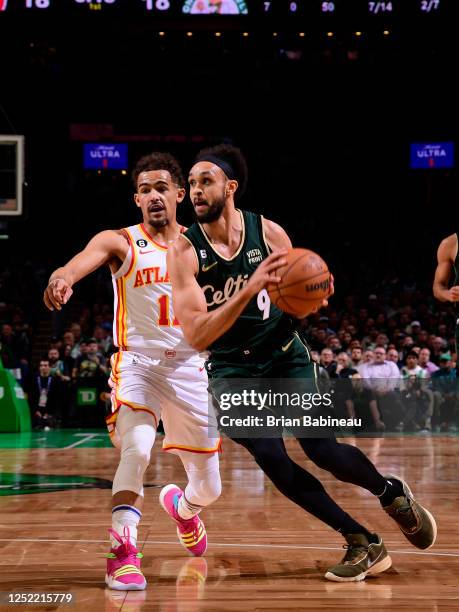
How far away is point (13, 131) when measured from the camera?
24359 mm

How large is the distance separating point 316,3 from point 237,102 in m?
6.84

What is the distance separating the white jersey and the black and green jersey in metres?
0.46

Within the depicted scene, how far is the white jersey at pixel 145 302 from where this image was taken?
187 inches

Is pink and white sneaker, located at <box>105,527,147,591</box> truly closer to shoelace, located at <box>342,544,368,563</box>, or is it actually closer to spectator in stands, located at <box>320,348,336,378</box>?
shoelace, located at <box>342,544,368,563</box>

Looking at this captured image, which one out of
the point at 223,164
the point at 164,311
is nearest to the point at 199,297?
the point at 223,164

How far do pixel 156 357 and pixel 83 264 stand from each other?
2.06 feet

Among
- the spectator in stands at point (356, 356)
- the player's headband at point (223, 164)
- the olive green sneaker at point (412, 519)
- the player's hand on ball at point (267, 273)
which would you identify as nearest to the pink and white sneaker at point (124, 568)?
the olive green sneaker at point (412, 519)

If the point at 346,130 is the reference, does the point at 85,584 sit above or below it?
below

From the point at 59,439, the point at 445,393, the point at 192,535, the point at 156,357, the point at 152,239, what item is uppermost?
the point at 152,239

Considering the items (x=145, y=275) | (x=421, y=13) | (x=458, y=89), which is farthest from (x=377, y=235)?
(x=145, y=275)

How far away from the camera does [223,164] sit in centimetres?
431

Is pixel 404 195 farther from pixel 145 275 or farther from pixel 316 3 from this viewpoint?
pixel 145 275

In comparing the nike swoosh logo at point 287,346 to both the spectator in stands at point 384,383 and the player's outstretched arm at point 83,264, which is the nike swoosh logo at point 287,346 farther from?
the spectator in stands at point 384,383

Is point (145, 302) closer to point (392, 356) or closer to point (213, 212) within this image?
point (213, 212)
